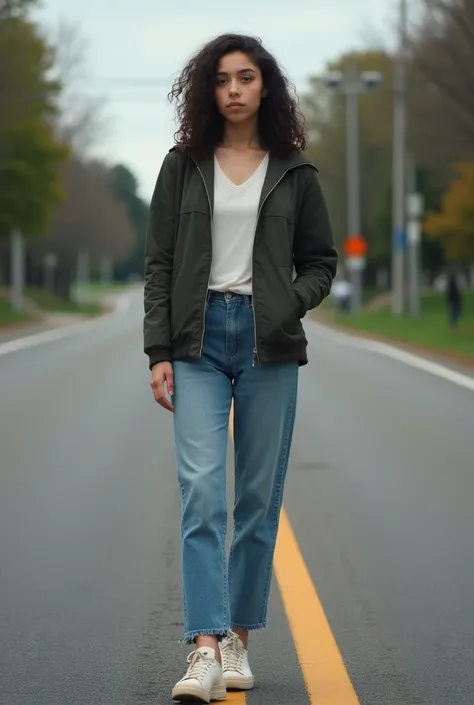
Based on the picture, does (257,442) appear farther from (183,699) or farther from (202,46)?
(202,46)

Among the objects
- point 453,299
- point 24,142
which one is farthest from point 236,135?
point 24,142

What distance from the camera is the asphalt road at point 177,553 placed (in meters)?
5.79

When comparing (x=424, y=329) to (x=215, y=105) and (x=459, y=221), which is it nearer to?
(x=459, y=221)

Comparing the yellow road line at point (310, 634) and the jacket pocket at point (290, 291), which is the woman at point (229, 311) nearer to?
the jacket pocket at point (290, 291)

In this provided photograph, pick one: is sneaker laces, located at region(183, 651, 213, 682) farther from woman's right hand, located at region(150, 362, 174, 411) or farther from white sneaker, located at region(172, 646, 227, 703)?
woman's right hand, located at region(150, 362, 174, 411)

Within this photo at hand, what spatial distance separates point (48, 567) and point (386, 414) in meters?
9.02

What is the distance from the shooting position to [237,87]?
213 inches

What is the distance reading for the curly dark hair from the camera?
5406 millimetres

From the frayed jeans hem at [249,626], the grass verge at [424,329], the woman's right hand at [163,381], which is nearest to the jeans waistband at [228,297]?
the woman's right hand at [163,381]

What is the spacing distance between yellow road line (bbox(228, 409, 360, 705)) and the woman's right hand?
0.96m

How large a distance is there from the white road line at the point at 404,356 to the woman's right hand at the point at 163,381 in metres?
14.9

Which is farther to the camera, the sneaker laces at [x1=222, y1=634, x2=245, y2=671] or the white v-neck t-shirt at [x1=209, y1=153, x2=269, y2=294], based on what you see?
the sneaker laces at [x1=222, y1=634, x2=245, y2=671]

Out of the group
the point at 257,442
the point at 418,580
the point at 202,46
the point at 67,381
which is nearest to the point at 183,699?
the point at 257,442

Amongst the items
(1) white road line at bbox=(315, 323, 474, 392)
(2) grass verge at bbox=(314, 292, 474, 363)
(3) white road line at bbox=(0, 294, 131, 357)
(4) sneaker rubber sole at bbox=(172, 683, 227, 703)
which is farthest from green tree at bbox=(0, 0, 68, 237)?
(4) sneaker rubber sole at bbox=(172, 683, 227, 703)
